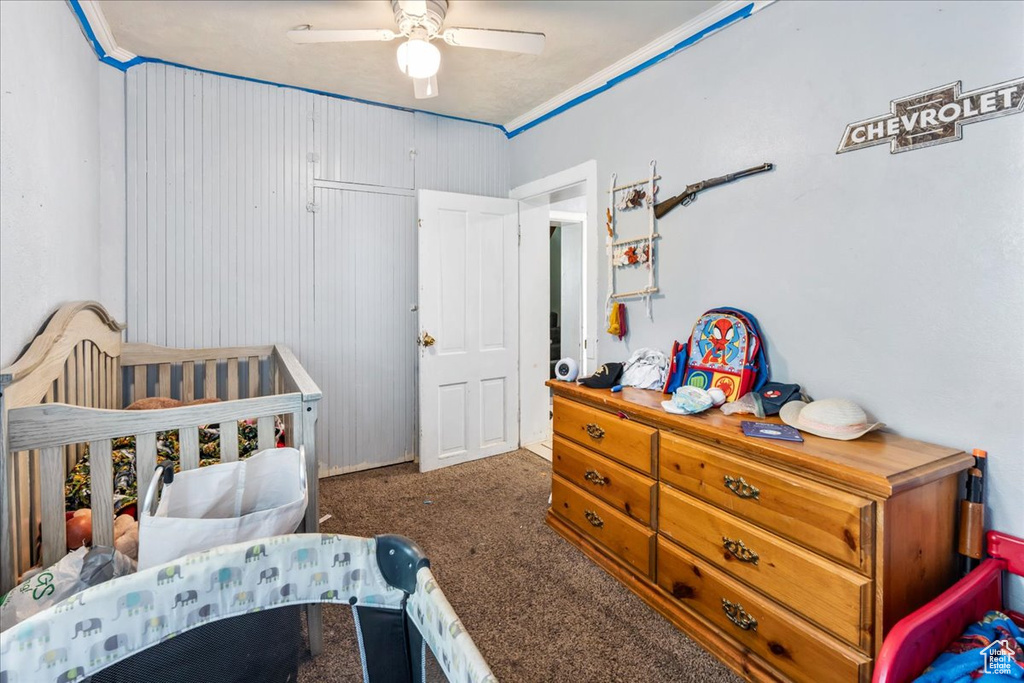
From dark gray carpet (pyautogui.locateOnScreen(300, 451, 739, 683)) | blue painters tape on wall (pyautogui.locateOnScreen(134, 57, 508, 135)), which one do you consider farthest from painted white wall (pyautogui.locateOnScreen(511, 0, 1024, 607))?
blue painters tape on wall (pyautogui.locateOnScreen(134, 57, 508, 135))

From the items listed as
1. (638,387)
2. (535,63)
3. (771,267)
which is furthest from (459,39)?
(638,387)

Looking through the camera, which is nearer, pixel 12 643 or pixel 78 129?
pixel 12 643

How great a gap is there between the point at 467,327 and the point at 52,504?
7.76 feet

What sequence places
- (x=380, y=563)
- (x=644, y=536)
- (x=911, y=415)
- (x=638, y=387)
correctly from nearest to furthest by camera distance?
(x=380, y=563) < (x=911, y=415) < (x=644, y=536) < (x=638, y=387)

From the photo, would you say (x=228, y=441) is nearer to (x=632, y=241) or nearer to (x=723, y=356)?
(x=723, y=356)

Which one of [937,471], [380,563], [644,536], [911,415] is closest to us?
[380,563]

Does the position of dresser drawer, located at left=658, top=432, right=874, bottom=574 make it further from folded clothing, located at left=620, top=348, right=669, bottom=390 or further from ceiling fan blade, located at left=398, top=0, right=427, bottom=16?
ceiling fan blade, located at left=398, top=0, right=427, bottom=16

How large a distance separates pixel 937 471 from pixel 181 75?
3.75 m

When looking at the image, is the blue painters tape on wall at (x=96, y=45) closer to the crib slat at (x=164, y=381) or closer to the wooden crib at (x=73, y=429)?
the wooden crib at (x=73, y=429)

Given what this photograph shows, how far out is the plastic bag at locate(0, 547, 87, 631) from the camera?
1.07m

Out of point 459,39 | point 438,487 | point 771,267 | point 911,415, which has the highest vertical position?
point 459,39

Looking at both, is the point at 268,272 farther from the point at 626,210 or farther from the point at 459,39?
the point at 626,210

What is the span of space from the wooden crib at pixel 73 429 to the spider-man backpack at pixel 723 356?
1535mm

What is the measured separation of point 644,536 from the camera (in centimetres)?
192
